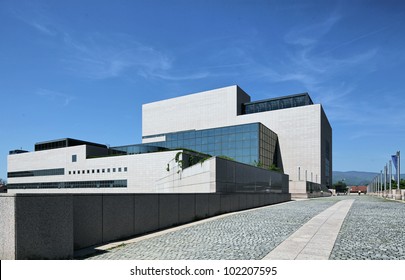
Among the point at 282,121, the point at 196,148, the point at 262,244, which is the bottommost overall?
the point at 262,244

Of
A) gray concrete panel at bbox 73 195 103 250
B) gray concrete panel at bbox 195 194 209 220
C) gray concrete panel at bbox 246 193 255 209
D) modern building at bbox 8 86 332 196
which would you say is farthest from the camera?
modern building at bbox 8 86 332 196

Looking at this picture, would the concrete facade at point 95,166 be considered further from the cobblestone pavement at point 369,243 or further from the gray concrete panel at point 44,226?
the gray concrete panel at point 44,226

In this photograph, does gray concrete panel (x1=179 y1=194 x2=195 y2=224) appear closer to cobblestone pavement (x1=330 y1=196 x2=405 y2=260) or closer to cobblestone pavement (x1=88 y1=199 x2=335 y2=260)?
cobblestone pavement (x1=88 y1=199 x2=335 y2=260)

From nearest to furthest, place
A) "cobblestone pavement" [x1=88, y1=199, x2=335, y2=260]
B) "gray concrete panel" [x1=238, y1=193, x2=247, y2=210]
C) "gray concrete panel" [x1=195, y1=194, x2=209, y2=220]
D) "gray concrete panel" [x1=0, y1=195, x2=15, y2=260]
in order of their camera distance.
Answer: "gray concrete panel" [x1=0, y1=195, x2=15, y2=260] < "cobblestone pavement" [x1=88, y1=199, x2=335, y2=260] < "gray concrete panel" [x1=195, y1=194, x2=209, y2=220] < "gray concrete panel" [x1=238, y1=193, x2=247, y2=210]

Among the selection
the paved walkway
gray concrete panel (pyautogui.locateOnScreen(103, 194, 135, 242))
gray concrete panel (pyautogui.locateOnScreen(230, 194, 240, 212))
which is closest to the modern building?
gray concrete panel (pyautogui.locateOnScreen(230, 194, 240, 212))

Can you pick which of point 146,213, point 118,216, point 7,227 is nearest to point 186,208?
point 146,213

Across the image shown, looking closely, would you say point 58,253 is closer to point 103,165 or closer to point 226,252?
point 226,252

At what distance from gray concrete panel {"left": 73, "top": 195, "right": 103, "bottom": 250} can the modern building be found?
1831 inches

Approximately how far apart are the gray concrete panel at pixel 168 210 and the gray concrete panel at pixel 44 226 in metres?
5.06

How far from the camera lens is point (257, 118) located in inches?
3327

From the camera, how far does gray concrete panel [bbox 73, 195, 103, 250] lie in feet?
28.2

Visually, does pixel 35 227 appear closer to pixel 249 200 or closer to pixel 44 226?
pixel 44 226

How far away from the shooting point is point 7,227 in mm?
6832

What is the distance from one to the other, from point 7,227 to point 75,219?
6.28ft
